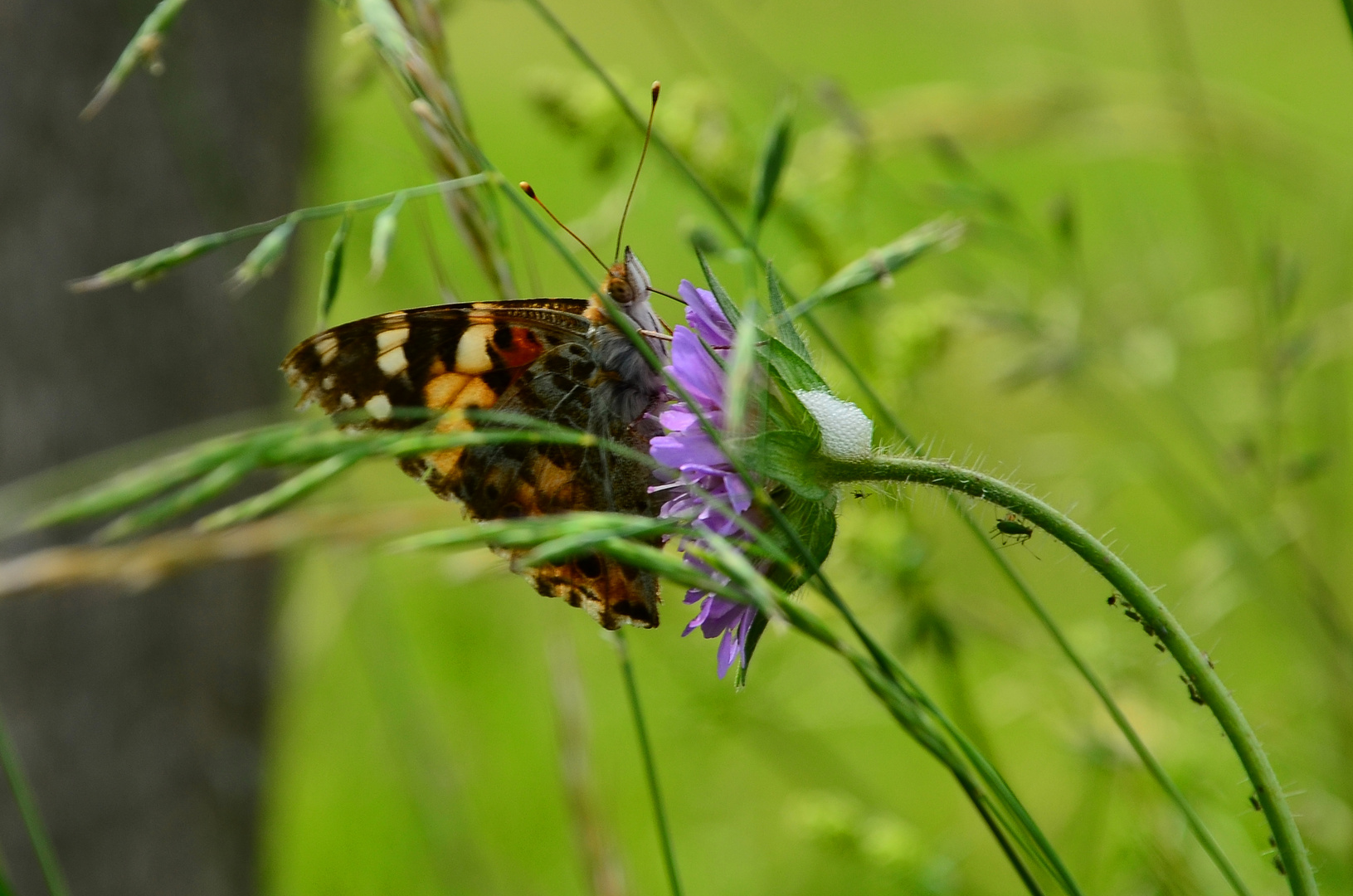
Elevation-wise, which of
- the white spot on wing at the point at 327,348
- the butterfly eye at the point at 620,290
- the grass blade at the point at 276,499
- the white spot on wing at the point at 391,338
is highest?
the white spot on wing at the point at 327,348

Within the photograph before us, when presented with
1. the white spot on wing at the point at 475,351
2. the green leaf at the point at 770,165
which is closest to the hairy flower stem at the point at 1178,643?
the green leaf at the point at 770,165

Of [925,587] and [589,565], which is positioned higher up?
[589,565]

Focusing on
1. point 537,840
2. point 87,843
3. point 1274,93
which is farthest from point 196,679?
point 1274,93

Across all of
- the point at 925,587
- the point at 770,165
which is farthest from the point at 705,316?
the point at 925,587

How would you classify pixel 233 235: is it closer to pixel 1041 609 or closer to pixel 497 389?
pixel 497 389

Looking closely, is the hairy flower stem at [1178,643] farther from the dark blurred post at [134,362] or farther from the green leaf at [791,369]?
the dark blurred post at [134,362]

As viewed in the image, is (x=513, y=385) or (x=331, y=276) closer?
(x=331, y=276)

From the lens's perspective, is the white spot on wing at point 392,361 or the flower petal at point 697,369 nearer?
the flower petal at point 697,369
